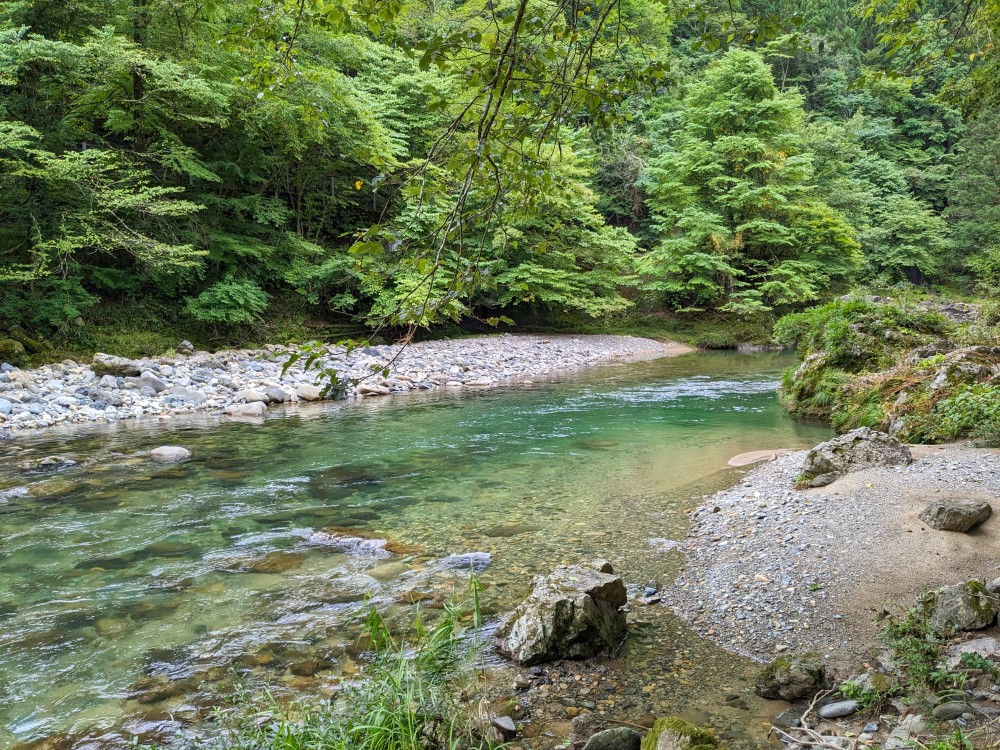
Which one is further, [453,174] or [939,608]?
[939,608]

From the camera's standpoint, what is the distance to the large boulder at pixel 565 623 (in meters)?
3.13

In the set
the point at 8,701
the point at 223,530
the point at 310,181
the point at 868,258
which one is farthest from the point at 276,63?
the point at 868,258

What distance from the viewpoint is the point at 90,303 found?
1359 centimetres

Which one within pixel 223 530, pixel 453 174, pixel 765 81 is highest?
pixel 765 81

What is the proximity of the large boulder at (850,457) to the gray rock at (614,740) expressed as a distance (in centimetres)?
345

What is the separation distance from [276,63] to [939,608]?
4.01 metres

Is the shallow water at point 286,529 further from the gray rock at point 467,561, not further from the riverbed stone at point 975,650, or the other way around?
the riverbed stone at point 975,650

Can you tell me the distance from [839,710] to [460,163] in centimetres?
264

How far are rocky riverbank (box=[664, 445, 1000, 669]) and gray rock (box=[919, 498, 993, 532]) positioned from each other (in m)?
0.05

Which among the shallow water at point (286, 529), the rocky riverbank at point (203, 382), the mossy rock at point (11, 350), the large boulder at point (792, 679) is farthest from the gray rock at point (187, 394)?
the large boulder at point (792, 679)

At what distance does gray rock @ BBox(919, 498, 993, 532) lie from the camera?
3803 mm

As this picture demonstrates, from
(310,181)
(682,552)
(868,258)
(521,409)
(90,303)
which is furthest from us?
(868,258)

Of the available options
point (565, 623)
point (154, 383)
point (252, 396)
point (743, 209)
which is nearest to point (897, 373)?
point (565, 623)

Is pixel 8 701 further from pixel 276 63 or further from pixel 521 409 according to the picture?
pixel 521 409
